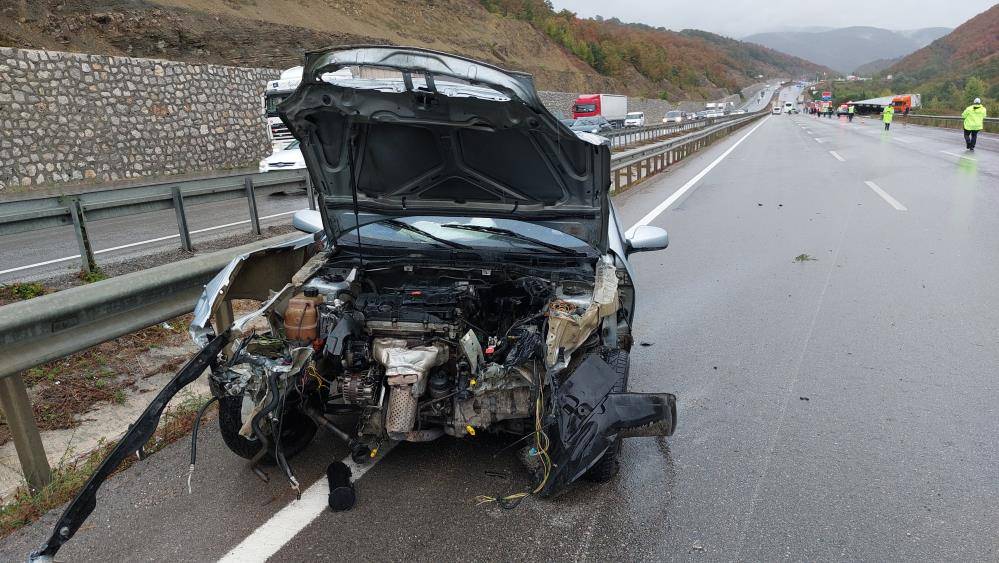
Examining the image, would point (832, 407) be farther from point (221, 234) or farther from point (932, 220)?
point (221, 234)

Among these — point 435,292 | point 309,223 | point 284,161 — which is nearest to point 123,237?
point 284,161

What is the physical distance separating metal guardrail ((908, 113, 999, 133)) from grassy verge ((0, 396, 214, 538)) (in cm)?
4283

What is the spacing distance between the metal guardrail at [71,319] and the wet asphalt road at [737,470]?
1.55 feet

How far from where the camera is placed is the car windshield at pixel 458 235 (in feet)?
13.5

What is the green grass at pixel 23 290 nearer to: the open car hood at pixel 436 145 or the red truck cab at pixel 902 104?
the open car hood at pixel 436 145

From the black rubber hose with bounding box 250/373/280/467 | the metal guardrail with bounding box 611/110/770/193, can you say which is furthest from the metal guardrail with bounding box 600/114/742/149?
the black rubber hose with bounding box 250/373/280/467

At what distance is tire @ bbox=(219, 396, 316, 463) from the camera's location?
333 centimetres

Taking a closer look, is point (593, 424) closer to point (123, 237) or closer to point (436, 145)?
point (436, 145)

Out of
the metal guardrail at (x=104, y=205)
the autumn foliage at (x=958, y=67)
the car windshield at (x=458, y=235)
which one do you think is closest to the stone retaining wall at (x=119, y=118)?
the metal guardrail at (x=104, y=205)

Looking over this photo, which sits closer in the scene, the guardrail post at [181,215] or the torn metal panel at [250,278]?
the torn metal panel at [250,278]

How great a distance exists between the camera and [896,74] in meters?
140

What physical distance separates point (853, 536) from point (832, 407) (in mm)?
1436

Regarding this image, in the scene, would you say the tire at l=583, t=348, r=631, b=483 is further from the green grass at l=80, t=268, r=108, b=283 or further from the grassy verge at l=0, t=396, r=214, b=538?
the green grass at l=80, t=268, r=108, b=283

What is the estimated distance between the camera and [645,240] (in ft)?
15.6
